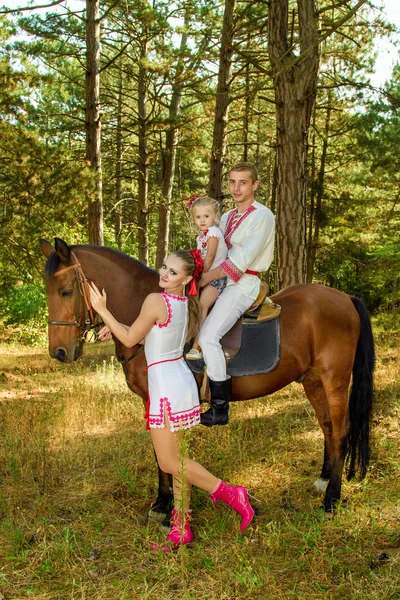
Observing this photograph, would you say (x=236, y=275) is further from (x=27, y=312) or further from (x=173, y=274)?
(x=27, y=312)

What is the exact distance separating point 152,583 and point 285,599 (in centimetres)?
87

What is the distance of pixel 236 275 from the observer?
3891 mm

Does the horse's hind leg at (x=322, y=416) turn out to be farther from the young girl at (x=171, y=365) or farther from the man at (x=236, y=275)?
the young girl at (x=171, y=365)

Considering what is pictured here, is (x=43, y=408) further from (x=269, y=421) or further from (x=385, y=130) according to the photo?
(x=385, y=130)

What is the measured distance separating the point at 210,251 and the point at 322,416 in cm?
206

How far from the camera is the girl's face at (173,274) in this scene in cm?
343

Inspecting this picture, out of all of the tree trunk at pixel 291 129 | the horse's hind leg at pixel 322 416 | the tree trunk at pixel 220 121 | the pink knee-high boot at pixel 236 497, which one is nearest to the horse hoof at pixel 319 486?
the horse's hind leg at pixel 322 416

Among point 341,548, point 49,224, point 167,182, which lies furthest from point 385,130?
point 341,548

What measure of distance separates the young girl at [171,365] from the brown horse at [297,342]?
37cm

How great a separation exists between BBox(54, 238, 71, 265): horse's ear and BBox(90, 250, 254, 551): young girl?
34 cm

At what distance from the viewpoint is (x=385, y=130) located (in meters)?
A: 14.5

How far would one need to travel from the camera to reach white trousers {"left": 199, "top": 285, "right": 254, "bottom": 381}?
3893mm

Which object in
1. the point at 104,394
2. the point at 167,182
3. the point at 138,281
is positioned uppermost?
the point at 167,182

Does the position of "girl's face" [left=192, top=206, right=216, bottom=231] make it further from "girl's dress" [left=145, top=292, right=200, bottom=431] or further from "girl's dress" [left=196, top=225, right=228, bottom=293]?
"girl's dress" [left=145, top=292, right=200, bottom=431]
